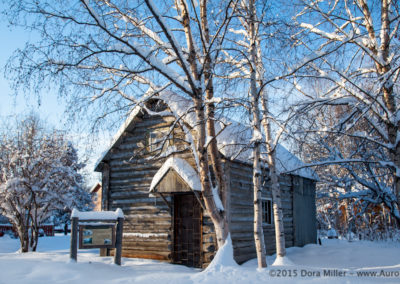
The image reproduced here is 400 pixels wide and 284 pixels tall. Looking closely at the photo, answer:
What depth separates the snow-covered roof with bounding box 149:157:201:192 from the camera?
35.1ft

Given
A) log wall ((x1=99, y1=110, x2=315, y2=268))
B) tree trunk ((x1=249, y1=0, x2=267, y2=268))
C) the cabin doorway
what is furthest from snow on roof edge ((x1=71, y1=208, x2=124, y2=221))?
tree trunk ((x1=249, y1=0, x2=267, y2=268))

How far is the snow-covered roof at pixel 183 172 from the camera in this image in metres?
10.7

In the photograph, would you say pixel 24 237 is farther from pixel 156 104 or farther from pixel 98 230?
pixel 156 104

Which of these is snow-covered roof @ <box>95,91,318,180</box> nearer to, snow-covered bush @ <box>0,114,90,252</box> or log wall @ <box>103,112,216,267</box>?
log wall @ <box>103,112,216,267</box>

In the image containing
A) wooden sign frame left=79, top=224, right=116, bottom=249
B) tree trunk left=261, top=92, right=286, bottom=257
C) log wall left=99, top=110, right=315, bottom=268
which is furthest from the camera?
log wall left=99, top=110, right=315, bottom=268

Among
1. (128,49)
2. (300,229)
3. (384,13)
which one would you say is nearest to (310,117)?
(384,13)

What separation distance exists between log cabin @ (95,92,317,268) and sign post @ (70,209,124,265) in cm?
206

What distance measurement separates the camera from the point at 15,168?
17.8 metres

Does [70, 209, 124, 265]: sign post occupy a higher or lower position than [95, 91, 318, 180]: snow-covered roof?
lower

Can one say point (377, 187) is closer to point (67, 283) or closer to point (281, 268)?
point (281, 268)

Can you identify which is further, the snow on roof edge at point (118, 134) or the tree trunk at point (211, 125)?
the snow on roof edge at point (118, 134)

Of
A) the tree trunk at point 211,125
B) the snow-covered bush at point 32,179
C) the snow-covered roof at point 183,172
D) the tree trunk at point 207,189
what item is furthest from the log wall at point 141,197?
the snow-covered bush at point 32,179

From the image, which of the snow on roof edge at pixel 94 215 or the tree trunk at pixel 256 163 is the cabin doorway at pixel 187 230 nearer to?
the snow on roof edge at pixel 94 215

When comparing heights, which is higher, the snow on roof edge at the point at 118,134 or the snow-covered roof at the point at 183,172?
the snow on roof edge at the point at 118,134
